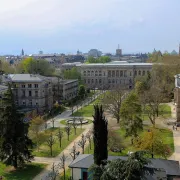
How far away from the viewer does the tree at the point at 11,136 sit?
105 ft

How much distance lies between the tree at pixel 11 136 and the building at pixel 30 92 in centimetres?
3151

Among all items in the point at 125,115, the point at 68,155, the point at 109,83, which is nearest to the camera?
the point at 68,155

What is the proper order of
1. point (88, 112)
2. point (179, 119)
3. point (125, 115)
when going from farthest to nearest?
point (88, 112)
point (179, 119)
point (125, 115)

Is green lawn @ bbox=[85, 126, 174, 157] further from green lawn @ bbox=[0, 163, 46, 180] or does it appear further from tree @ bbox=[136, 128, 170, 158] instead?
green lawn @ bbox=[0, 163, 46, 180]

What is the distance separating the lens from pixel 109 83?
4560 inches

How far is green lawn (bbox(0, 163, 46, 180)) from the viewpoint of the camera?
3048 centimetres

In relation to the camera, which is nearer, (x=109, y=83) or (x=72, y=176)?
(x=72, y=176)

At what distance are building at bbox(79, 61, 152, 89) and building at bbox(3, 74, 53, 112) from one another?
4800 cm

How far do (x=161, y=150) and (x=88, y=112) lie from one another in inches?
1285

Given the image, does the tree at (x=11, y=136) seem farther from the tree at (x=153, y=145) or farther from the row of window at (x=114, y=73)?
the row of window at (x=114, y=73)

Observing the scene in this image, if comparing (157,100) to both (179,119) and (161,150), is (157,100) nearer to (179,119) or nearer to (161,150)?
(179,119)

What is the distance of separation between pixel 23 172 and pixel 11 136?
4.04 m

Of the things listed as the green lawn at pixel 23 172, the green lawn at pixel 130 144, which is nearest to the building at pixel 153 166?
the green lawn at pixel 23 172

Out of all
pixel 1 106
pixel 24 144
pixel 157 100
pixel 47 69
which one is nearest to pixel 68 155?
pixel 24 144
